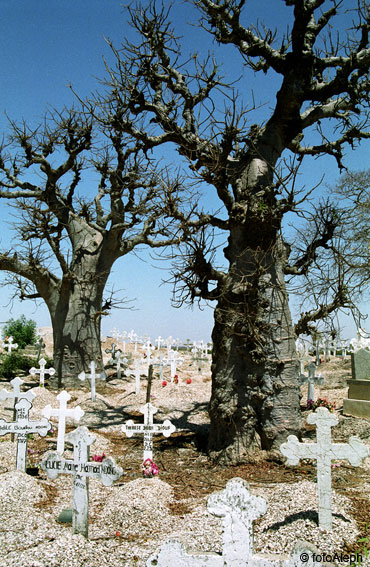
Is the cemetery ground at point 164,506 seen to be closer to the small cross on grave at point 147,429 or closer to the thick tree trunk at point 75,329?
the small cross on grave at point 147,429

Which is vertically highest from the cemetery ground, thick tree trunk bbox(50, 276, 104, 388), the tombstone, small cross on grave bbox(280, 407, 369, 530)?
thick tree trunk bbox(50, 276, 104, 388)

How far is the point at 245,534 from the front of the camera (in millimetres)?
2500

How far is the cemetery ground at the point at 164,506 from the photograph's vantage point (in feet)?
11.4

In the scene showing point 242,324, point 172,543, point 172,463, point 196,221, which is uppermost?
point 196,221

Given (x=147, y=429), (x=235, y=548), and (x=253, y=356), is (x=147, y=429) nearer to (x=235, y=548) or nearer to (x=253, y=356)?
(x=253, y=356)

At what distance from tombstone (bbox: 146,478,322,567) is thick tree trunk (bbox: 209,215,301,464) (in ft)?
13.2

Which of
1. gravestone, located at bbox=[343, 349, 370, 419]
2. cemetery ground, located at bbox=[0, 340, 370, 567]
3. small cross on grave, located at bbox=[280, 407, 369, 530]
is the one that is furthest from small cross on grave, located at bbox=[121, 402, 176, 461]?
gravestone, located at bbox=[343, 349, 370, 419]

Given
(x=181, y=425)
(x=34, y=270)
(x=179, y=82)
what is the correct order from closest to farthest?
(x=179, y=82) < (x=181, y=425) < (x=34, y=270)

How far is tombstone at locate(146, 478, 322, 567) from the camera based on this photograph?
236 centimetres

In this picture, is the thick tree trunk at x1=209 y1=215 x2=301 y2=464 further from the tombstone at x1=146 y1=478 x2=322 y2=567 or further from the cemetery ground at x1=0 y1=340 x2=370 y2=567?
the tombstone at x1=146 y1=478 x2=322 y2=567

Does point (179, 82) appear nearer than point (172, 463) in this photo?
No

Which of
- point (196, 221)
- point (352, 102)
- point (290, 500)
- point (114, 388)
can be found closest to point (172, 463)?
point (290, 500)

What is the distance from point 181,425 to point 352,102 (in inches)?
247

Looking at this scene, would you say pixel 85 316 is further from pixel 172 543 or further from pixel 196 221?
pixel 172 543
